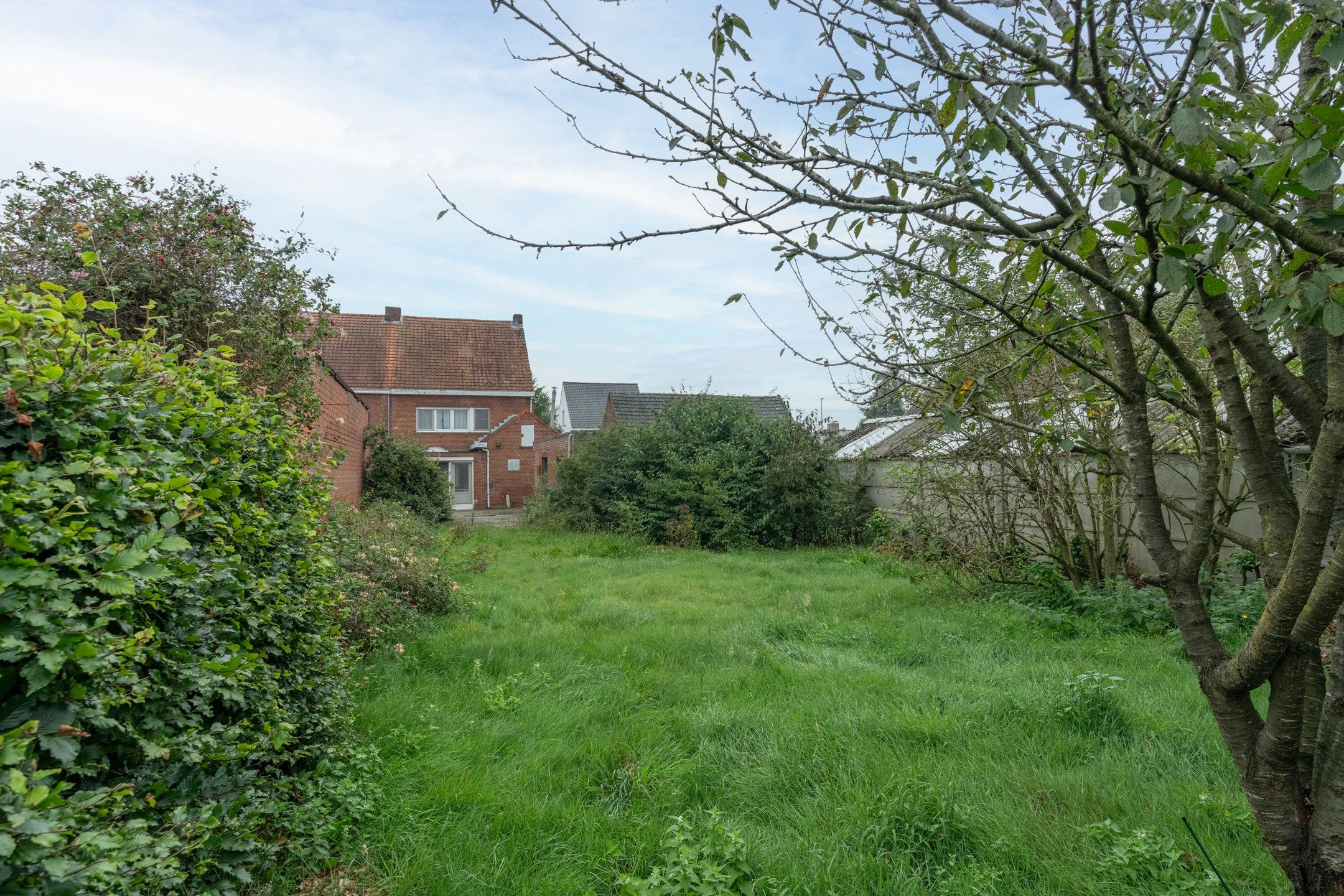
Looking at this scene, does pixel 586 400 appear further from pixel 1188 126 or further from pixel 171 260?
pixel 1188 126

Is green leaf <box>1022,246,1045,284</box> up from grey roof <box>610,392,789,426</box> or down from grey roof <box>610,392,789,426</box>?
down

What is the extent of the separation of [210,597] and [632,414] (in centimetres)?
2349

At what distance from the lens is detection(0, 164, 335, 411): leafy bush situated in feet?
20.9

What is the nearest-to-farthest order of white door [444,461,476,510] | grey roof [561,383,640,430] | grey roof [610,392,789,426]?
grey roof [610,392,789,426] < white door [444,461,476,510] < grey roof [561,383,640,430]

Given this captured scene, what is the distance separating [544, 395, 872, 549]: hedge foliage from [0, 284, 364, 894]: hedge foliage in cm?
1163

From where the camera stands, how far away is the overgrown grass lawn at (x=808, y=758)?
2.82 m

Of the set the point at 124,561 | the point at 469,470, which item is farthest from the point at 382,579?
the point at 469,470

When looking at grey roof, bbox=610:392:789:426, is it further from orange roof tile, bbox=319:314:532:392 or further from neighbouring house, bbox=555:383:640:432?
neighbouring house, bbox=555:383:640:432

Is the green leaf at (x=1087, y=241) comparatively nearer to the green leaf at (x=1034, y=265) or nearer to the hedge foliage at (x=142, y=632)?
Result: the green leaf at (x=1034, y=265)

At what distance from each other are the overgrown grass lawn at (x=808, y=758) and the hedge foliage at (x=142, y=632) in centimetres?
71

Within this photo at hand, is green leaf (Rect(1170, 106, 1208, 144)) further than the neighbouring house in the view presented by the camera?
No

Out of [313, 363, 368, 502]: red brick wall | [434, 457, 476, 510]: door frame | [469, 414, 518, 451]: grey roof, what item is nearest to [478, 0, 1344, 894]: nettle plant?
→ [313, 363, 368, 502]: red brick wall

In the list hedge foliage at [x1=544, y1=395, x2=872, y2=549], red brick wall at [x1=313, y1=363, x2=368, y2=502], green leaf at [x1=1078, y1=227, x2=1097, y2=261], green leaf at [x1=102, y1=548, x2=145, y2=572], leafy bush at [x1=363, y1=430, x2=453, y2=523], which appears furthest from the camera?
leafy bush at [x1=363, y1=430, x2=453, y2=523]

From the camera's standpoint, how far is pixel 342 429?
37.8 feet
